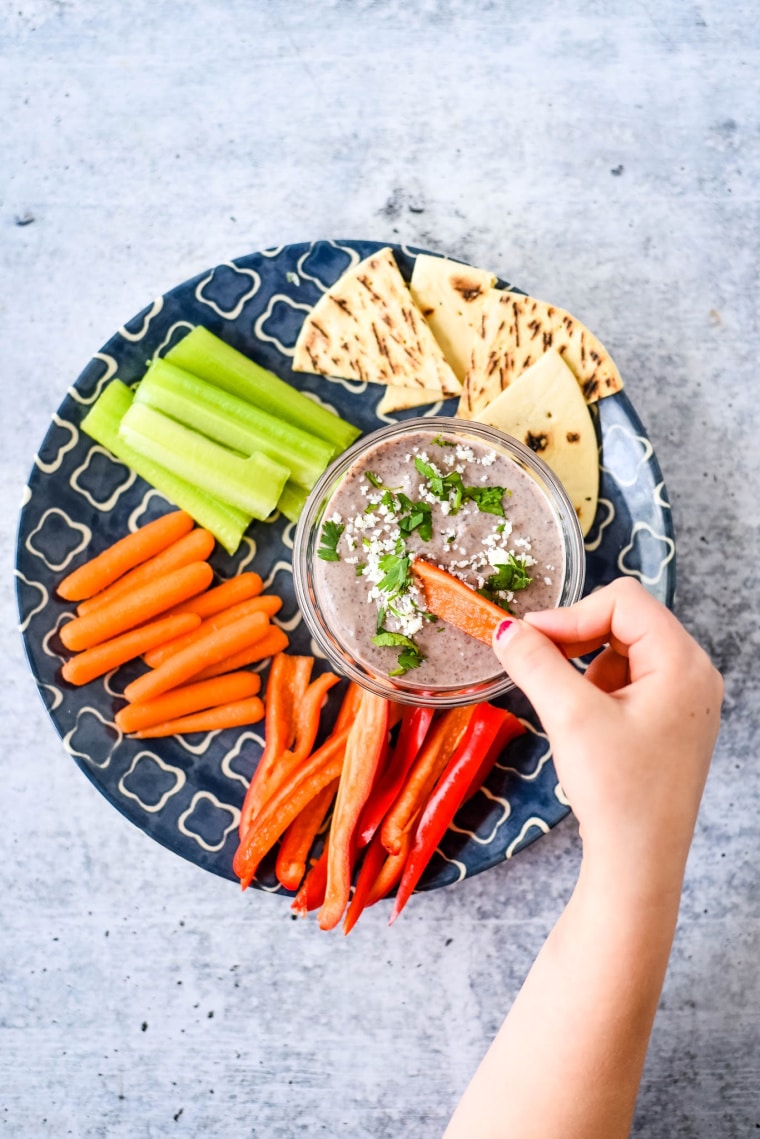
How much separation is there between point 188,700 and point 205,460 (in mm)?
681

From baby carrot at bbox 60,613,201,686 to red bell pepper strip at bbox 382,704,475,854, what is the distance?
75cm

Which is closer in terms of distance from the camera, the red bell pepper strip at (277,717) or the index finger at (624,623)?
the index finger at (624,623)

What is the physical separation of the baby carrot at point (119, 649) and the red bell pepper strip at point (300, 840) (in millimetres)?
610

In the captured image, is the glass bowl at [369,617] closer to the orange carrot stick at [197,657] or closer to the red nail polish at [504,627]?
the orange carrot stick at [197,657]

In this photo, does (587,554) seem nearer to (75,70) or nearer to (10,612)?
(10,612)

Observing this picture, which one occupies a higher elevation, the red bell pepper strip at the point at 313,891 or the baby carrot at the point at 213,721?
the baby carrot at the point at 213,721

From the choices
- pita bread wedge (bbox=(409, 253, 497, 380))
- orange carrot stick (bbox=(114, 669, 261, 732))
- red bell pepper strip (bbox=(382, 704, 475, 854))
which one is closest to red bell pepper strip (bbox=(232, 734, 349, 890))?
red bell pepper strip (bbox=(382, 704, 475, 854))

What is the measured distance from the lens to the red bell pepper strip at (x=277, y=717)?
8.34 feet

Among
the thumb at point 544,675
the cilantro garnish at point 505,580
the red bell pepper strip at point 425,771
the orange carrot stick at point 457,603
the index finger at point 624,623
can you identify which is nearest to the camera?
the thumb at point 544,675

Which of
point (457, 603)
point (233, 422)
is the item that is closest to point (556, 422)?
point (457, 603)

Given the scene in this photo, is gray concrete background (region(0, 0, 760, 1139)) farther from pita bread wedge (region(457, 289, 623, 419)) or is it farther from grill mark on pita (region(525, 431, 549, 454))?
grill mark on pita (region(525, 431, 549, 454))

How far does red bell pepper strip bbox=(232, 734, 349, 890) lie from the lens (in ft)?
8.04

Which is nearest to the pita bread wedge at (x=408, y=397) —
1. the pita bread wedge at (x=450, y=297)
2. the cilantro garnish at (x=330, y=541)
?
the pita bread wedge at (x=450, y=297)

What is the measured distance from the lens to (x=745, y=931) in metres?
2.75
